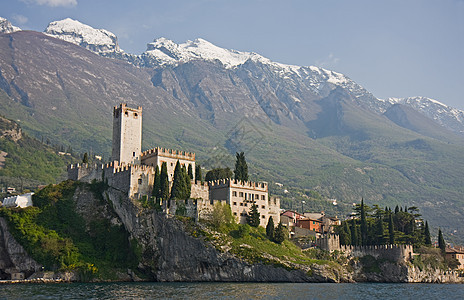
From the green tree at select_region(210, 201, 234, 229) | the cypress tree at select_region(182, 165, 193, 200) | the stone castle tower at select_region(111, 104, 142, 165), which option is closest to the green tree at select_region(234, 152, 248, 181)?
the green tree at select_region(210, 201, 234, 229)

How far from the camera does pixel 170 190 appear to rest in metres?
102

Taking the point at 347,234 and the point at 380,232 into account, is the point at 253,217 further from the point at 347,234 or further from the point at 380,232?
the point at 380,232

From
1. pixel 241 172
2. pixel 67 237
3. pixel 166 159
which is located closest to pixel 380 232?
pixel 241 172

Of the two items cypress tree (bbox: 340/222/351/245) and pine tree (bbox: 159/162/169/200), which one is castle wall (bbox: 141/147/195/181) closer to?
pine tree (bbox: 159/162/169/200)

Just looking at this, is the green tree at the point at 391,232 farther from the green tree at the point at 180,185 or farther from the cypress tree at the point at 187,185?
the green tree at the point at 180,185

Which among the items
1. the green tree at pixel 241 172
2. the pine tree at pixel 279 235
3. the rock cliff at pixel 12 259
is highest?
the green tree at pixel 241 172

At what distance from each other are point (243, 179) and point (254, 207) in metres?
8.60

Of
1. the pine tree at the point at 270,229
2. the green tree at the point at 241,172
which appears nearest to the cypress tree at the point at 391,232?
the pine tree at the point at 270,229

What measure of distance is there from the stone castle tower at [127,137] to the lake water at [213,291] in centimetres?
3109

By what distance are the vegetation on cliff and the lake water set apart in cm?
731

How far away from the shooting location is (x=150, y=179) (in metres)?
103

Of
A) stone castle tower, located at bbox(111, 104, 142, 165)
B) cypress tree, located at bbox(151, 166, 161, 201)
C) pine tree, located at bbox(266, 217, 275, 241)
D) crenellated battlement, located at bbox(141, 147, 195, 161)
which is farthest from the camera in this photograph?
stone castle tower, located at bbox(111, 104, 142, 165)

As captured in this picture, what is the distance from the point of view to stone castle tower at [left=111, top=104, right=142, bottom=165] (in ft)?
363

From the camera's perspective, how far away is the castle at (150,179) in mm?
101312
